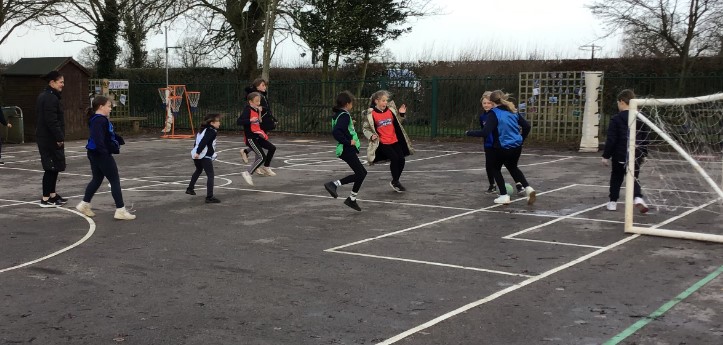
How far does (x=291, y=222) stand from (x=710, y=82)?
15.2m

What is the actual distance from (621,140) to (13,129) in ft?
62.2

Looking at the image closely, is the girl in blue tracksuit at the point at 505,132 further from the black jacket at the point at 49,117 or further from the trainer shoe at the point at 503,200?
the black jacket at the point at 49,117

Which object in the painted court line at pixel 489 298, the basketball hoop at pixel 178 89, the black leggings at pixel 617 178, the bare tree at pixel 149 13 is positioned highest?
the bare tree at pixel 149 13

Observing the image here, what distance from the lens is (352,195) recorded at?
417 inches

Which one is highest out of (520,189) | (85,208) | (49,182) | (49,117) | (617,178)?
(49,117)

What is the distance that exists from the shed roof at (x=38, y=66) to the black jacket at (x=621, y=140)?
743 inches

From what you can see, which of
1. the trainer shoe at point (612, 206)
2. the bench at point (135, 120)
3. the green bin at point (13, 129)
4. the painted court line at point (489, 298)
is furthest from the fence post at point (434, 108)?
the painted court line at point (489, 298)

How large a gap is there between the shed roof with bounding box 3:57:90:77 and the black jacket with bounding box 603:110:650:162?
18.9 meters

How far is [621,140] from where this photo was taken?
10047 mm

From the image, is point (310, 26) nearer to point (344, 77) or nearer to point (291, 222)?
point (344, 77)

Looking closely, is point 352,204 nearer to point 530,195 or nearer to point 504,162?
point 504,162

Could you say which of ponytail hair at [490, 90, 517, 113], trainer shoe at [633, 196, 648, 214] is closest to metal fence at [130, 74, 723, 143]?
ponytail hair at [490, 90, 517, 113]

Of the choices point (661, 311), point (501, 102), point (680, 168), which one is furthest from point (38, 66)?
point (661, 311)

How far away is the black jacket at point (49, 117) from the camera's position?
36.0 ft
